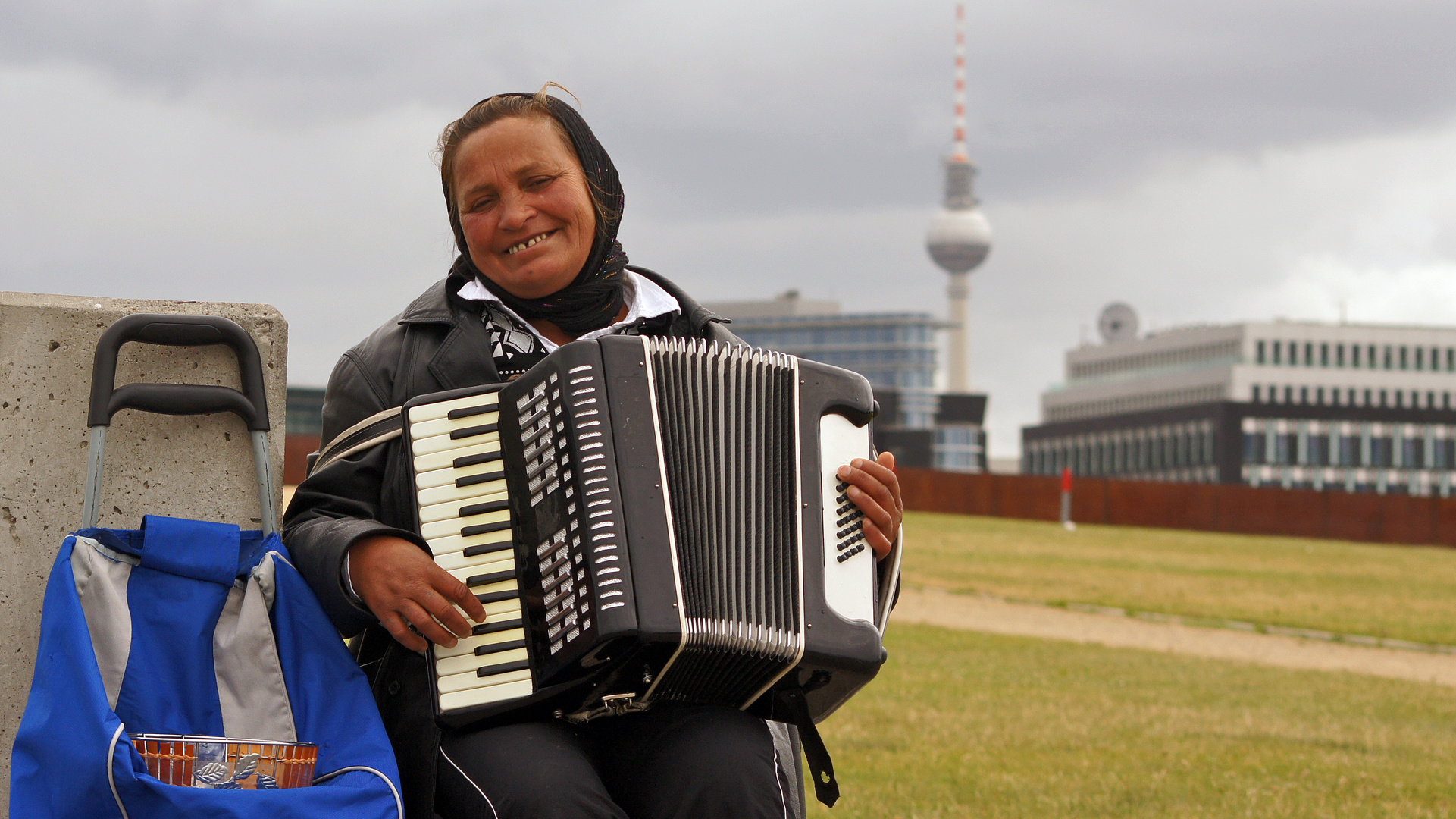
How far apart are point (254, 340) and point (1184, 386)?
119 meters

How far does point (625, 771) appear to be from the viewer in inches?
123

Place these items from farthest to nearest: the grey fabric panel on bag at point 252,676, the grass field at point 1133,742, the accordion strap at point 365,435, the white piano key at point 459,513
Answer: the grass field at point 1133,742
the accordion strap at point 365,435
the white piano key at point 459,513
the grey fabric panel on bag at point 252,676

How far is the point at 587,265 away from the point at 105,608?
128 cm

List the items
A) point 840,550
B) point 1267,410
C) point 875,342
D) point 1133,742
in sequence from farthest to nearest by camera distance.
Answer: point 875,342 → point 1267,410 → point 1133,742 → point 840,550

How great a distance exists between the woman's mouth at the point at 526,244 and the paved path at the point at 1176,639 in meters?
11.4

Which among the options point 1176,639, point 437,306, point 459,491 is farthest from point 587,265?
point 1176,639

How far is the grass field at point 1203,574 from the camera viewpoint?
19.4 metres

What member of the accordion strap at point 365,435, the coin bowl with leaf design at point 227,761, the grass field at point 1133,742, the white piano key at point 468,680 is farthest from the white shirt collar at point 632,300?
the grass field at point 1133,742

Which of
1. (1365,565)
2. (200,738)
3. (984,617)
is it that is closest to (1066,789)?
(200,738)

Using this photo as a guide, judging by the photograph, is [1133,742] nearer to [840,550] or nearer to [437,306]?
[840,550]

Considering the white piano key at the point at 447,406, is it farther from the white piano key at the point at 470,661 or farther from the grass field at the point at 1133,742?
the grass field at the point at 1133,742

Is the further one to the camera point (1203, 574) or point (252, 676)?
point (1203, 574)

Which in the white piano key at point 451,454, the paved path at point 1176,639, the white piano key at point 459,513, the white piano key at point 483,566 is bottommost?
the paved path at point 1176,639

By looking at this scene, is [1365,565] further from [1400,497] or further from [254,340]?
[254,340]
